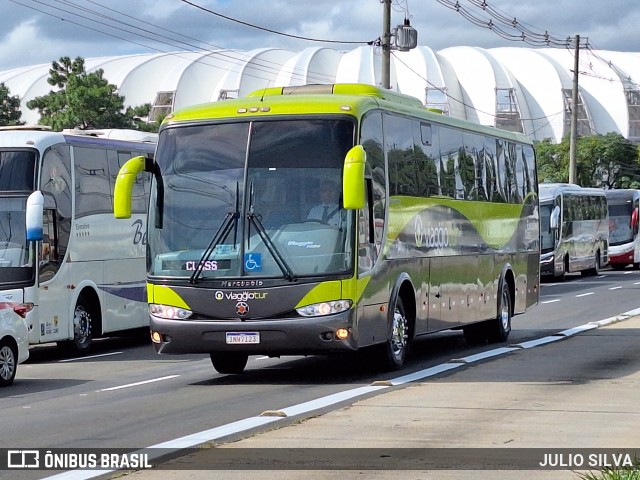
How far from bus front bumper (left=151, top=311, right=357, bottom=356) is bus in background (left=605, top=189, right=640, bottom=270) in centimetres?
4458

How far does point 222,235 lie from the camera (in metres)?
15.0

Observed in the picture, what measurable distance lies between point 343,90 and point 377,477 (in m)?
9.20

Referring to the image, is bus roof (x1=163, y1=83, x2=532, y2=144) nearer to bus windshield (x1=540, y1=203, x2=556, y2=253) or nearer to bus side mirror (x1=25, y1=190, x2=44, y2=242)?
bus side mirror (x1=25, y1=190, x2=44, y2=242)

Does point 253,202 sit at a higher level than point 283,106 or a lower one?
lower

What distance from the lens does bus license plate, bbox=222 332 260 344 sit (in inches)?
585

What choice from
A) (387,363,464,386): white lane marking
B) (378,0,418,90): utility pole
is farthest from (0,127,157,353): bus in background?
(378,0,418,90): utility pole

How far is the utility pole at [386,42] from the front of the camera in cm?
3597

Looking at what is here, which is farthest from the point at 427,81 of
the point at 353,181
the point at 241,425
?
the point at 241,425

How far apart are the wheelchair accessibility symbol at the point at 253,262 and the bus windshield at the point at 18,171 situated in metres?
5.92

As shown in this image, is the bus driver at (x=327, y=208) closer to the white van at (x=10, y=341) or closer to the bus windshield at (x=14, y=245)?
the white van at (x=10, y=341)

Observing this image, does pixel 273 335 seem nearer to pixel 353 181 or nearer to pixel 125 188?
pixel 353 181

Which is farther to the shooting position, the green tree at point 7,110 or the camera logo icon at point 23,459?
the green tree at point 7,110

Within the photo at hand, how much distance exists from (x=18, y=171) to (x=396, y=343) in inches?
260

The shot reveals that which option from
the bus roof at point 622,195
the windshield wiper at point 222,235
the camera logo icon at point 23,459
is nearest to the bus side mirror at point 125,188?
the windshield wiper at point 222,235
